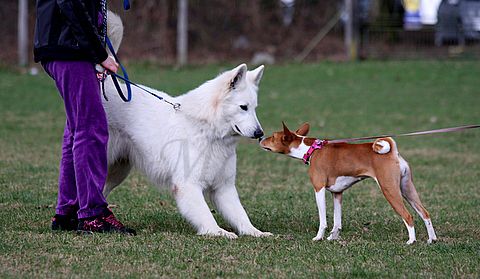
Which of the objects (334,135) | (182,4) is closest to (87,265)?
(334,135)

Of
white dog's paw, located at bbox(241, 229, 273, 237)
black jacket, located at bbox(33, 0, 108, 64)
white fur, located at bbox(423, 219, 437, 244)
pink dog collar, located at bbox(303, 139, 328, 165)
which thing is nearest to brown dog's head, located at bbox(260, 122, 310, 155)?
pink dog collar, located at bbox(303, 139, 328, 165)

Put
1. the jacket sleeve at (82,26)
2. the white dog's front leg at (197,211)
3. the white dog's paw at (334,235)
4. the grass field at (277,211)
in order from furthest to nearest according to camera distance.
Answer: the white dog's front leg at (197,211) → the white dog's paw at (334,235) → the jacket sleeve at (82,26) → the grass field at (277,211)

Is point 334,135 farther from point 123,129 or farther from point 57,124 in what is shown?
point 123,129

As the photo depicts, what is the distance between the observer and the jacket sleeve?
5.32m

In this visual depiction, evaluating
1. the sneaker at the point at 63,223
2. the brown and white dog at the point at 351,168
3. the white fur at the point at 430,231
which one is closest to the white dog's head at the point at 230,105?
the brown and white dog at the point at 351,168

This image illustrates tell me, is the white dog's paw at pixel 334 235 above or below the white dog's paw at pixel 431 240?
above

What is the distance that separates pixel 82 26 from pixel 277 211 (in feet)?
8.40

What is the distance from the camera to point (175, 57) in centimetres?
2050

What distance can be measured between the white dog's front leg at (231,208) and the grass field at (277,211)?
0.92 ft

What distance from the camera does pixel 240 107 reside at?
19.2ft

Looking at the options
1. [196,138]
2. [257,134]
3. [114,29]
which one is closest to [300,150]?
[257,134]

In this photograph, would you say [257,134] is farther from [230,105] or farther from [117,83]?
[117,83]

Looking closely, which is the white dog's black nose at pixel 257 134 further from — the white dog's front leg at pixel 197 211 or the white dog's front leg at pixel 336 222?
the white dog's front leg at pixel 336 222

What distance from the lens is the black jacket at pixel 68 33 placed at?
17.6 ft
